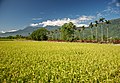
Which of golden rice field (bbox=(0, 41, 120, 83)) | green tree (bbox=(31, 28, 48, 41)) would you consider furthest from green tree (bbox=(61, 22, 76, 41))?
golden rice field (bbox=(0, 41, 120, 83))

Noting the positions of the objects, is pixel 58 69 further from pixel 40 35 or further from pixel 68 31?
pixel 40 35

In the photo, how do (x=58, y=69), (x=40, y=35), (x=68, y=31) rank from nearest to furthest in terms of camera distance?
1. (x=58, y=69)
2. (x=68, y=31)
3. (x=40, y=35)

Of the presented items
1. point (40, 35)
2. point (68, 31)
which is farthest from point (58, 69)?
point (40, 35)

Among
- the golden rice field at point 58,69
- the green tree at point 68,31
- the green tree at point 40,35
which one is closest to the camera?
the golden rice field at point 58,69

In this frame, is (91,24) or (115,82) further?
(91,24)

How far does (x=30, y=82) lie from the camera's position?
8.61 metres

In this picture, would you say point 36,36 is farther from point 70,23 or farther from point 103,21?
point 103,21

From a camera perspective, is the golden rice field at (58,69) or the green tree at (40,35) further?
the green tree at (40,35)

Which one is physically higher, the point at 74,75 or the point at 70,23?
the point at 70,23

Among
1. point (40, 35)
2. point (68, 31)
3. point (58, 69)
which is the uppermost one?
point (68, 31)

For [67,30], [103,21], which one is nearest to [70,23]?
[67,30]

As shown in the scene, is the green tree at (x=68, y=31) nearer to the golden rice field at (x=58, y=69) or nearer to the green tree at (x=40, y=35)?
the green tree at (x=40, y=35)

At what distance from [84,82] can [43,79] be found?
1.82 m

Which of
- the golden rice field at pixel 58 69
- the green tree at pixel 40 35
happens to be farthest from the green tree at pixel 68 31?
the golden rice field at pixel 58 69
